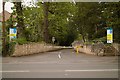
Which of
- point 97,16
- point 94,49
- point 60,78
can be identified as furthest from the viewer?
point 97,16

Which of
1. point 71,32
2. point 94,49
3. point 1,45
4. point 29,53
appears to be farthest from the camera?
point 71,32

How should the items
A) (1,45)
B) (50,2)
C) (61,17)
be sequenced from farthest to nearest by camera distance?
(61,17) → (50,2) → (1,45)

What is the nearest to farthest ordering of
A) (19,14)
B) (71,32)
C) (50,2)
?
(19,14) → (50,2) → (71,32)

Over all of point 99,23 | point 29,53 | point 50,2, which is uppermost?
point 50,2

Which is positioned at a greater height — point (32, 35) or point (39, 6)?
point (39, 6)

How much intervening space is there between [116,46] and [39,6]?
93.0ft

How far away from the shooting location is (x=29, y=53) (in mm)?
36500

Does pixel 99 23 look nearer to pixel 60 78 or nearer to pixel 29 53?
pixel 29 53

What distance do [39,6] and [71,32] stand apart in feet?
80.7

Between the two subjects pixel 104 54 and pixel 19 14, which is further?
pixel 19 14

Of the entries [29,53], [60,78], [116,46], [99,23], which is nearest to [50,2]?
[99,23]

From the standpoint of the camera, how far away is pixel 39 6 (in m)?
58.8

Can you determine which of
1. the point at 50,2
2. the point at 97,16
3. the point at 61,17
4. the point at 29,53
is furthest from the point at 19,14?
the point at 61,17

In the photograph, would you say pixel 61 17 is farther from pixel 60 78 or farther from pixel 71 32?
pixel 60 78
